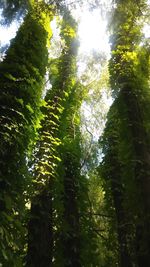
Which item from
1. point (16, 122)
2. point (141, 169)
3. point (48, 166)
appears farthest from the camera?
point (48, 166)

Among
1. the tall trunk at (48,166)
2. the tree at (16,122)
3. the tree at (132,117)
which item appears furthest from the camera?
the tall trunk at (48,166)

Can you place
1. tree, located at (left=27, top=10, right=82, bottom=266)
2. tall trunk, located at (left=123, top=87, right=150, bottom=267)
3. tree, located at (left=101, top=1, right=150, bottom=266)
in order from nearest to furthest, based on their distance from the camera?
1. tall trunk, located at (left=123, top=87, right=150, bottom=267)
2. tree, located at (left=101, top=1, right=150, bottom=266)
3. tree, located at (left=27, top=10, right=82, bottom=266)

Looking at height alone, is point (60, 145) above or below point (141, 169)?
above

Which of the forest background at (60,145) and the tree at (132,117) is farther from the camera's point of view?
the tree at (132,117)

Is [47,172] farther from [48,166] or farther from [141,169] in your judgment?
[141,169]

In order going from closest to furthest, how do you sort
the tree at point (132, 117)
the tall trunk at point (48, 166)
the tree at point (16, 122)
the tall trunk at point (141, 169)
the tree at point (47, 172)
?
the tree at point (16, 122), the tall trunk at point (141, 169), the tree at point (132, 117), the tree at point (47, 172), the tall trunk at point (48, 166)

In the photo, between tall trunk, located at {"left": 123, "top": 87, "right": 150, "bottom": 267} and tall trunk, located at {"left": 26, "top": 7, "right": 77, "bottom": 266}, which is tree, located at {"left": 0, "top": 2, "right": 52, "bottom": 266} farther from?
tall trunk, located at {"left": 123, "top": 87, "right": 150, "bottom": 267}

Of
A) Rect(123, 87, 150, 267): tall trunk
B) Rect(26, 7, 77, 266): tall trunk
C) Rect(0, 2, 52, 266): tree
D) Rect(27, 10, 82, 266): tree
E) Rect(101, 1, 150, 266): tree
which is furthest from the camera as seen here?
Rect(26, 7, 77, 266): tall trunk

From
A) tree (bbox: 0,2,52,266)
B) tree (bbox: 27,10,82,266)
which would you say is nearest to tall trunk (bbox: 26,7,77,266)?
tree (bbox: 27,10,82,266)

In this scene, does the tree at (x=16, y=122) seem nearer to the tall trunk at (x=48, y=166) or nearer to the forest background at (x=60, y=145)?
the forest background at (x=60, y=145)

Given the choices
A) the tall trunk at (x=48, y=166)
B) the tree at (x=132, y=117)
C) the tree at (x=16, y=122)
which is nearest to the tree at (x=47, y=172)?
the tall trunk at (x=48, y=166)

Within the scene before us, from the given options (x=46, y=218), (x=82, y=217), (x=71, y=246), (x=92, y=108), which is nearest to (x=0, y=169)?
(x=46, y=218)

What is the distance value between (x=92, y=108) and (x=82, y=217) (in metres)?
7.54

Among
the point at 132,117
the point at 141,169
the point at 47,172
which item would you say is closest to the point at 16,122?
the point at 47,172
